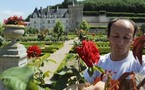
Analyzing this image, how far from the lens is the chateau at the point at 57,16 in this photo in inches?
2386

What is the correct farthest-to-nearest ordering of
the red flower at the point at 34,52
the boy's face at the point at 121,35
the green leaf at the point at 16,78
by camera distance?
the red flower at the point at 34,52 → the boy's face at the point at 121,35 → the green leaf at the point at 16,78

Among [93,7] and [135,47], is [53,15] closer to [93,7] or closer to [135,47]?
[93,7]

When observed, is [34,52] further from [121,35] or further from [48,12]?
[48,12]

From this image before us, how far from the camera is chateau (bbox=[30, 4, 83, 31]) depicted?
60.6 meters

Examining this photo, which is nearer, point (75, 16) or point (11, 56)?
→ point (11, 56)

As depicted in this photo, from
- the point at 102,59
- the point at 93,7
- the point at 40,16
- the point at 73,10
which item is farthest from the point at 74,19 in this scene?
the point at 102,59

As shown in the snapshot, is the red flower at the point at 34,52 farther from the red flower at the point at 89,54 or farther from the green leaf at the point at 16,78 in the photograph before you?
the green leaf at the point at 16,78

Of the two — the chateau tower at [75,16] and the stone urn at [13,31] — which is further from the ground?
the stone urn at [13,31]

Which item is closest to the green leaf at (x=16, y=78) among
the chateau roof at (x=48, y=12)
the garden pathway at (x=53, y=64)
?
the garden pathway at (x=53, y=64)

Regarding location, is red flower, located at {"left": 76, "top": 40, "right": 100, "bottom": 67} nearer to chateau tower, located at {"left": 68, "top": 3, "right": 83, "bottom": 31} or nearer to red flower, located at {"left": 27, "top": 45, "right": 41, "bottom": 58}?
red flower, located at {"left": 27, "top": 45, "right": 41, "bottom": 58}

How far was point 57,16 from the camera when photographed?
61.6 metres

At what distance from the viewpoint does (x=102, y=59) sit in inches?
48.3

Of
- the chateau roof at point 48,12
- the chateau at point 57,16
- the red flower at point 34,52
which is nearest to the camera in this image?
the red flower at point 34,52

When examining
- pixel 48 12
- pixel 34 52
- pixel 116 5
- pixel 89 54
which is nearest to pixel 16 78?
pixel 89 54
